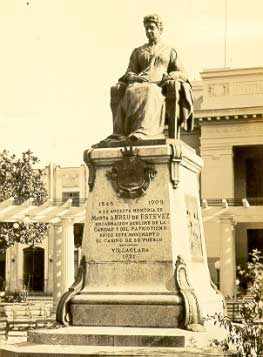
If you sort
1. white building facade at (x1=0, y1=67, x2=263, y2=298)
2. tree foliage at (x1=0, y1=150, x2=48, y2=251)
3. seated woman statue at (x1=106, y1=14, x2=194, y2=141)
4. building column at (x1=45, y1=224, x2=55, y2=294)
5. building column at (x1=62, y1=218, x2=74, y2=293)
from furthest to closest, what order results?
building column at (x1=45, y1=224, x2=55, y2=294)
white building facade at (x1=0, y1=67, x2=263, y2=298)
tree foliage at (x1=0, y1=150, x2=48, y2=251)
building column at (x1=62, y1=218, x2=74, y2=293)
seated woman statue at (x1=106, y1=14, x2=194, y2=141)

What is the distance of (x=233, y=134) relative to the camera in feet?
137

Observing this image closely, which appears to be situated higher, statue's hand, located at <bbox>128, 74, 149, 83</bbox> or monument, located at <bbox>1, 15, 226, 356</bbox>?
statue's hand, located at <bbox>128, 74, 149, 83</bbox>

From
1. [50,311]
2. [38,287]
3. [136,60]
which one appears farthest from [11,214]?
[38,287]

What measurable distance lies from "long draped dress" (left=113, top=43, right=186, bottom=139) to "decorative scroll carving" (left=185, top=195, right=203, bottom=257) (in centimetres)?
111

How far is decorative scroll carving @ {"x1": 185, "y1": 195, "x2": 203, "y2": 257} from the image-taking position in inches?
440

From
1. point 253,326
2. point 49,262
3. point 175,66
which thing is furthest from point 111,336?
point 49,262

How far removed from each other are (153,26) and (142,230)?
298cm

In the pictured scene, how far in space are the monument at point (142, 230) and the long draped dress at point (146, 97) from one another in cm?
1

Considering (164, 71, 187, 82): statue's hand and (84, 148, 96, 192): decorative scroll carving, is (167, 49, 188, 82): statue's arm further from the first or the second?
(84, 148, 96, 192): decorative scroll carving

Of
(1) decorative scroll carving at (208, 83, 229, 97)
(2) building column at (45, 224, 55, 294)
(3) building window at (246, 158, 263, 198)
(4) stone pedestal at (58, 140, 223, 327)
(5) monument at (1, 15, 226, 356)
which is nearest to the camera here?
(5) monument at (1, 15, 226, 356)

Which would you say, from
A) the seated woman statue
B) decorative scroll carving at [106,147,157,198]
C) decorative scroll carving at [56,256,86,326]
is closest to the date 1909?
decorative scroll carving at [106,147,157,198]

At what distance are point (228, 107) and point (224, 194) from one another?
4492 mm

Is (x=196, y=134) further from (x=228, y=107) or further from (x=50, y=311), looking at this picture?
(x=50, y=311)

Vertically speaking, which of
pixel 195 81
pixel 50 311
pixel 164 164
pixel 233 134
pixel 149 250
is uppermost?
pixel 195 81
